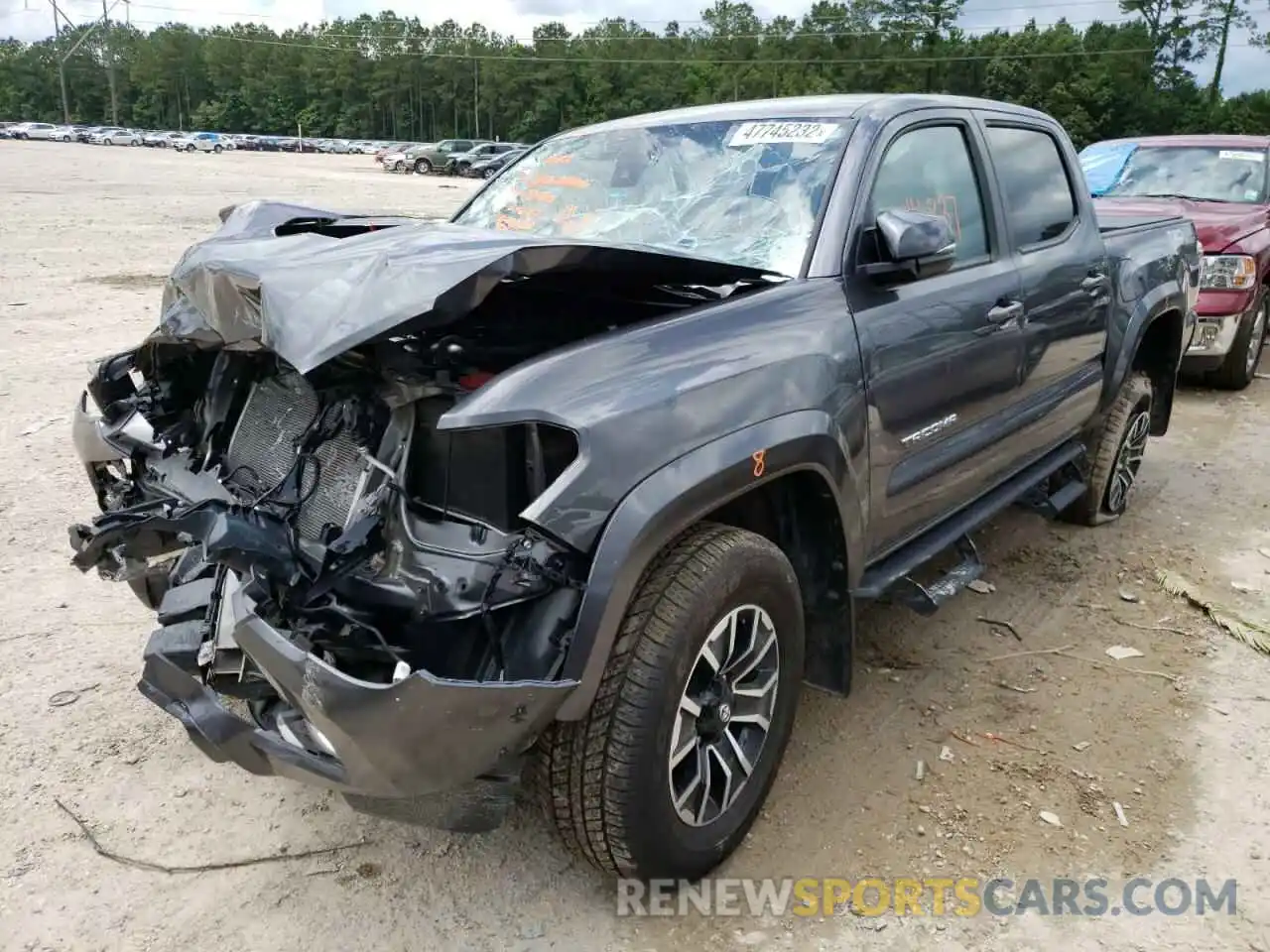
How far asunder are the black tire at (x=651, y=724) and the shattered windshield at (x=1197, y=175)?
7.68 meters

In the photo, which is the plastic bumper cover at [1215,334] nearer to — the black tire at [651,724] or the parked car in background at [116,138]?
the black tire at [651,724]

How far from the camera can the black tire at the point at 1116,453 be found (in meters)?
5.05

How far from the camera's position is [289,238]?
2934 mm

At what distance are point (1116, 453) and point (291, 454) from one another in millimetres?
4099

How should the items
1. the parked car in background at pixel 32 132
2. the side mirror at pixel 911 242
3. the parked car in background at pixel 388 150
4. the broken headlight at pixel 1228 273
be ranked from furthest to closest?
the parked car in background at pixel 32 132 < the parked car in background at pixel 388 150 < the broken headlight at pixel 1228 273 < the side mirror at pixel 911 242

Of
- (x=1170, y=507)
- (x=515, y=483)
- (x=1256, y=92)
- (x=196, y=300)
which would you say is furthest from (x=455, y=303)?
(x=1256, y=92)

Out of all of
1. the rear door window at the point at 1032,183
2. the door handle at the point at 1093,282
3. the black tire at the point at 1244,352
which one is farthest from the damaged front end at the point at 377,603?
the black tire at the point at 1244,352

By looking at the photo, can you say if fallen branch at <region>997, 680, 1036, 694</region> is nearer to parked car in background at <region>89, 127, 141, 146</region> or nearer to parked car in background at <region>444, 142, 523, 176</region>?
parked car in background at <region>444, 142, 523, 176</region>

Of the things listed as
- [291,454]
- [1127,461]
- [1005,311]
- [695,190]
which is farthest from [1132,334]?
[291,454]

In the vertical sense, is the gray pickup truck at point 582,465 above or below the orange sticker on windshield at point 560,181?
below

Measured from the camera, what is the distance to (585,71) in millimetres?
93688

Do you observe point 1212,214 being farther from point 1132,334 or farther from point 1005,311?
point 1005,311

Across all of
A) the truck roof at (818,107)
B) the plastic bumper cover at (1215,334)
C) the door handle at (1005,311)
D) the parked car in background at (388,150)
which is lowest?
the plastic bumper cover at (1215,334)

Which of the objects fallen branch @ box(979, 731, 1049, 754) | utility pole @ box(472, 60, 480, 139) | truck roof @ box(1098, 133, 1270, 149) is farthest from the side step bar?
utility pole @ box(472, 60, 480, 139)
